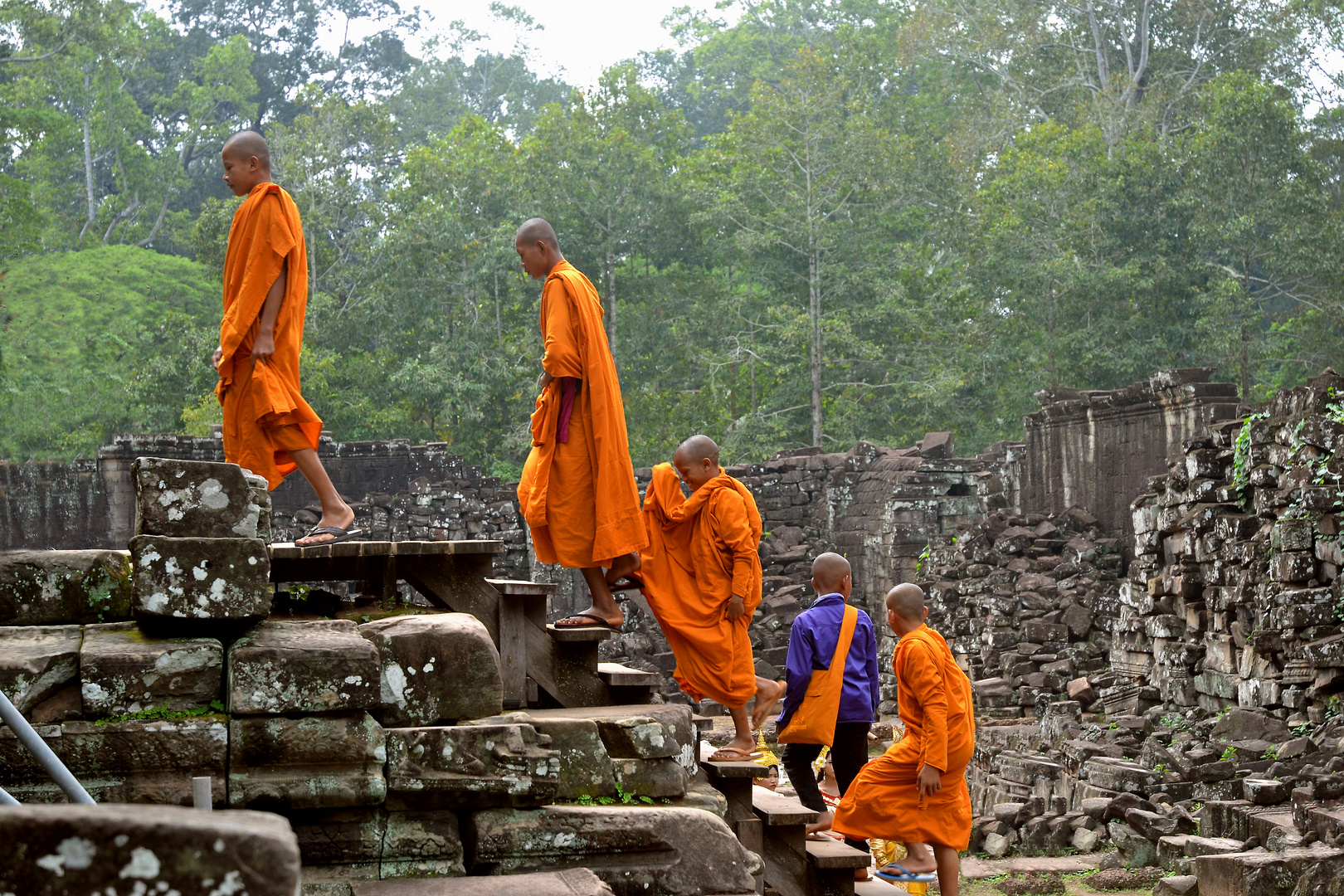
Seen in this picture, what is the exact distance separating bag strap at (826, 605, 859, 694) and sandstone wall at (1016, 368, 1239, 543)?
827 cm

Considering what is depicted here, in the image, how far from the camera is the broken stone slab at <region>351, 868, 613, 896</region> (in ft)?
11.3

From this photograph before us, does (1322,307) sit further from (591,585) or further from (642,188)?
(591,585)

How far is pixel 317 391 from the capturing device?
22984 millimetres

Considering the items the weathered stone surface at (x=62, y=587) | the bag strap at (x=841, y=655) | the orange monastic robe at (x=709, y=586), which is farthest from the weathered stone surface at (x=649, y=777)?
the weathered stone surface at (x=62, y=587)

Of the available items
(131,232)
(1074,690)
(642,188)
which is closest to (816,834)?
(1074,690)

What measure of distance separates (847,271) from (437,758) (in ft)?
72.3

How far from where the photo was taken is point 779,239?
2464 centimetres

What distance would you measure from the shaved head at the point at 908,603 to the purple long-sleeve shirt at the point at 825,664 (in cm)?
31

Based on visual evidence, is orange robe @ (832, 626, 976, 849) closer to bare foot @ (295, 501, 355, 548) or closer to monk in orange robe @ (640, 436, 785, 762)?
monk in orange robe @ (640, 436, 785, 762)

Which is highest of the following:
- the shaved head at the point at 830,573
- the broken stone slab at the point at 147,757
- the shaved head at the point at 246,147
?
the shaved head at the point at 246,147

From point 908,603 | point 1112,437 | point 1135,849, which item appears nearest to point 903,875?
point 908,603

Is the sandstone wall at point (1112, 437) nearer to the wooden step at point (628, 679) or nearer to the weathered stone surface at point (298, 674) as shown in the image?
the wooden step at point (628, 679)

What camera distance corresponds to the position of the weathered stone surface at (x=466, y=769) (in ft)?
12.3

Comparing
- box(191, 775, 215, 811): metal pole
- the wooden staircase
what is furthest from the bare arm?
box(191, 775, 215, 811): metal pole
